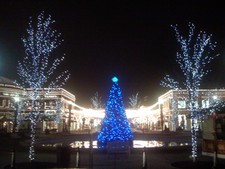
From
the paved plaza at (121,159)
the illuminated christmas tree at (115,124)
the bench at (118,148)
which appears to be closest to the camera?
the paved plaza at (121,159)

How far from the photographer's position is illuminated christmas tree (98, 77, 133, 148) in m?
23.8

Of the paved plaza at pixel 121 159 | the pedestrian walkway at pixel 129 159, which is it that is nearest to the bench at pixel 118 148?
the paved plaza at pixel 121 159

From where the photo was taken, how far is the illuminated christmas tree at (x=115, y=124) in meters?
23.8

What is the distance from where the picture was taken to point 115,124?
79.4 ft

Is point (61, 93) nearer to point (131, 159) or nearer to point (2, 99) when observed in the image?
point (2, 99)

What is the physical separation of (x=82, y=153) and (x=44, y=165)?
682 cm

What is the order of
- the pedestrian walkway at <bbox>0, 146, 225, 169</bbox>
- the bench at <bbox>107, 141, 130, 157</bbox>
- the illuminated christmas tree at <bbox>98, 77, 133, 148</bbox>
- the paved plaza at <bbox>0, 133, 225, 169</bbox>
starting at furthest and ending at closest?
the illuminated christmas tree at <bbox>98, 77, 133, 148</bbox>
the bench at <bbox>107, 141, 130, 157</bbox>
the pedestrian walkway at <bbox>0, 146, 225, 169</bbox>
the paved plaza at <bbox>0, 133, 225, 169</bbox>

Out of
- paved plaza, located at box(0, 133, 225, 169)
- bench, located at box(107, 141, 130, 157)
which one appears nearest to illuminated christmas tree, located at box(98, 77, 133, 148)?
bench, located at box(107, 141, 130, 157)

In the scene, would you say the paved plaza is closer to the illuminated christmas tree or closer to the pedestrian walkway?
the pedestrian walkway

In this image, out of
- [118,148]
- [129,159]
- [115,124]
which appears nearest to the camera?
[129,159]

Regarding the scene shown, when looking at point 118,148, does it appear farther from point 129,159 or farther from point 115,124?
point 129,159

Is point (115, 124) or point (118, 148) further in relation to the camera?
point (115, 124)

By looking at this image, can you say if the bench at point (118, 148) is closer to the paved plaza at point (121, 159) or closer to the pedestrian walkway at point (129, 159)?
the paved plaza at point (121, 159)

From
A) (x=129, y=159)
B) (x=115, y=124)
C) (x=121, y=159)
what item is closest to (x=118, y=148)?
(x=115, y=124)
